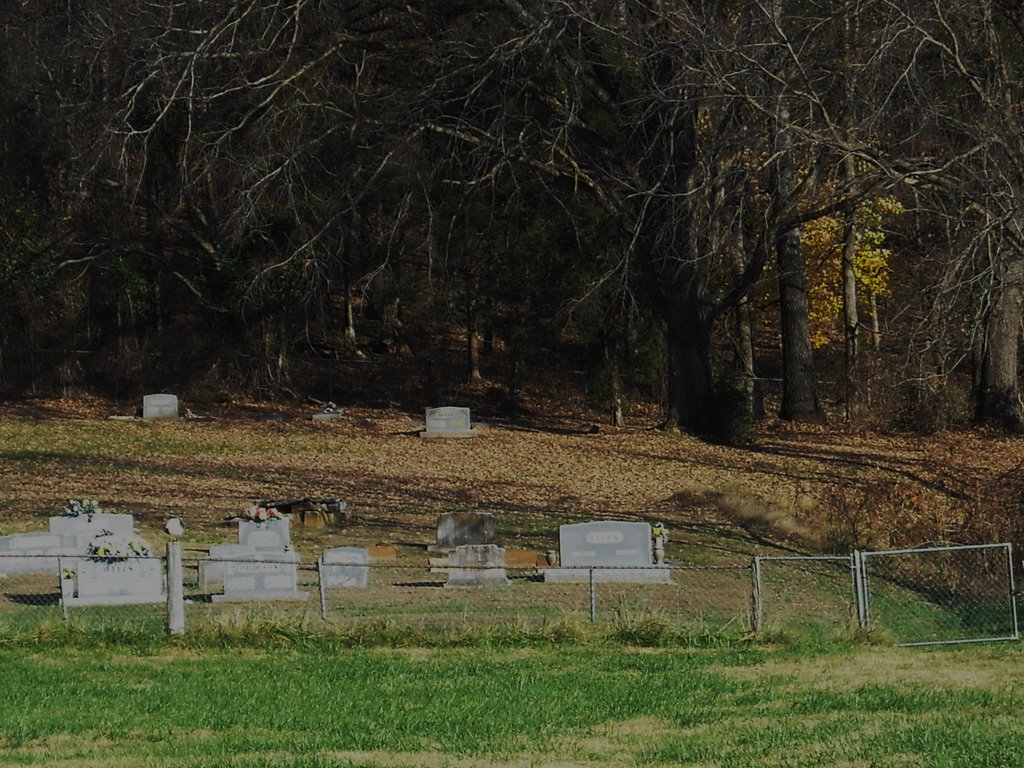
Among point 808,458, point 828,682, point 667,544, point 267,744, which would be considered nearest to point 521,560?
point 667,544

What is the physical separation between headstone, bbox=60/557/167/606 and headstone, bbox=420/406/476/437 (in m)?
18.3

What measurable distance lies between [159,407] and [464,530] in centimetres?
1938

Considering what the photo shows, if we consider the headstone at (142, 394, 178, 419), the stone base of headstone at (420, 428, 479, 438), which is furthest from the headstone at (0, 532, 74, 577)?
the headstone at (142, 394, 178, 419)

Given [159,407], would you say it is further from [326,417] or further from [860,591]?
[860,591]

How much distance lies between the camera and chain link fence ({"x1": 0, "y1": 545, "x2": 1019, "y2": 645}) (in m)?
15.9

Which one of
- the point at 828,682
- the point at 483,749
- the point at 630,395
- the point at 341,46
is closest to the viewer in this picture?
the point at 483,749

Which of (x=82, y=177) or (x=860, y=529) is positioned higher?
(x=82, y=177)

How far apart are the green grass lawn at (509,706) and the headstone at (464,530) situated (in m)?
7.16

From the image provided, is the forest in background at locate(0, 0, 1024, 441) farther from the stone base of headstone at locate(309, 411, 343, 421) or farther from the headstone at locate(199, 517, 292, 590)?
the headstone at locate(199, 517, 292, 590)

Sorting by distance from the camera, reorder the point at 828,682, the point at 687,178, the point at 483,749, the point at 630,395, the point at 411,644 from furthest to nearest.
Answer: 1. the point at 630,395
2. the point at 687,178
3. the point at 411,644
4. the point at 828,682
5. the point at 483,749

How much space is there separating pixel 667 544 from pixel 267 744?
1398 cm

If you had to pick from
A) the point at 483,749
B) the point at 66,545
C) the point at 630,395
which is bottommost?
the point at 483,749

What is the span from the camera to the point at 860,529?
80.7 ft

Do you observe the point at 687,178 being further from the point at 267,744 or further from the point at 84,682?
the point at 267,744
